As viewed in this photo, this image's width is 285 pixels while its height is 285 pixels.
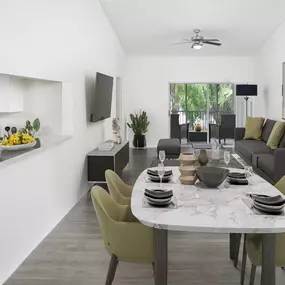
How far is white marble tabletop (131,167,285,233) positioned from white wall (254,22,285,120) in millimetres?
6128

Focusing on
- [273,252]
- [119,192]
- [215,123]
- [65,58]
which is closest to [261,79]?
[215,123]

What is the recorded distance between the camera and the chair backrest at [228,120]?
1083cm

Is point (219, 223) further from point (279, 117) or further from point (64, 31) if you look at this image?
point (279, 117)

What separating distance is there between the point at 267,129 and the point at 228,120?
263 cm

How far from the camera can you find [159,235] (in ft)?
7.59

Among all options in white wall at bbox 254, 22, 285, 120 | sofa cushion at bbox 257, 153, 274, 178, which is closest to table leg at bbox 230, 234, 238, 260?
sofa cushion at bbox 257, 153, 274, 178

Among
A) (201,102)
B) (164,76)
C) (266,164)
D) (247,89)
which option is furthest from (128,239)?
(201,102)

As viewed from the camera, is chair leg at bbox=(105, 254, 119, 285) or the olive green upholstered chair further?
chair leg at bbox=(105, 254, 119, 285)

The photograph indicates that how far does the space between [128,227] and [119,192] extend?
863mm

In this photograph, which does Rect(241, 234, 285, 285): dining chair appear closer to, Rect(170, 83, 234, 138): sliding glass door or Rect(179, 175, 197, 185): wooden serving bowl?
Rect(179, 175, 197, 185): wooden serving bowl

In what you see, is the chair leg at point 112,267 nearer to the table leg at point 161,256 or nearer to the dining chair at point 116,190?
the table leg at point 161,256

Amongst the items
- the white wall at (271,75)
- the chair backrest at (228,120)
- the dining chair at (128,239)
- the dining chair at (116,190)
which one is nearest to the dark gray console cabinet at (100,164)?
the dining chair at (116,190)

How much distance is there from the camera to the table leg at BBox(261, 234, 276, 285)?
221cm

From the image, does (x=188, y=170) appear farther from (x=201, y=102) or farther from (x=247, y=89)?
(x=201, y=102)
